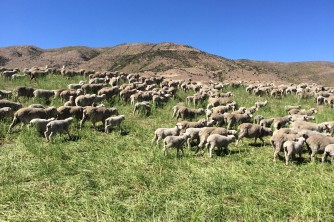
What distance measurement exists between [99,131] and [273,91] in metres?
18.9

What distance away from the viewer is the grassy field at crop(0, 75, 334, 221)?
7.43 m

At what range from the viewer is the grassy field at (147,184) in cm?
743

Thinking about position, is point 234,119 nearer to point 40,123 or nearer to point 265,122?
point 265,122

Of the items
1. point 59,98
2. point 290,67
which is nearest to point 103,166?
point 59,98

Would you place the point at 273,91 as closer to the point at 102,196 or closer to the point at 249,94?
the point at 249,94

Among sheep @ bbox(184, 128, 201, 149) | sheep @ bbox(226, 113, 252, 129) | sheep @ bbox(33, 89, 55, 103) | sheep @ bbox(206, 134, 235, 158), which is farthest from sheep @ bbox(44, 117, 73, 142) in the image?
sheep @ bbox(226, 113, 252, 129)

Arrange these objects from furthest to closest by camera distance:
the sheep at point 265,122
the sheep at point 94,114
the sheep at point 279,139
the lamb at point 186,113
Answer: the lamb at point 186,113, the sheep at point 265,122, the sheep at point 94,114, the sheep at point 279,139

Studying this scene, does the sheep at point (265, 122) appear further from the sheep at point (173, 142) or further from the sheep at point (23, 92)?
the sheep at point (23, 92)

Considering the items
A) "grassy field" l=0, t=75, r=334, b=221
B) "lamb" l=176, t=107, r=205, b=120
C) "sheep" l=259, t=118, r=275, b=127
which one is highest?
"lamb" l=176, t=107, r=205, b=120

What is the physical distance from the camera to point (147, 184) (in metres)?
9.01

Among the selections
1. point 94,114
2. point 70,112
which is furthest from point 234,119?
point 70,112

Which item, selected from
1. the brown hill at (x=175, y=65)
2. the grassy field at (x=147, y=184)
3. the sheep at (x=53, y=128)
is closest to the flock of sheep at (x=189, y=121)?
the sheep at (x=53, y=128)

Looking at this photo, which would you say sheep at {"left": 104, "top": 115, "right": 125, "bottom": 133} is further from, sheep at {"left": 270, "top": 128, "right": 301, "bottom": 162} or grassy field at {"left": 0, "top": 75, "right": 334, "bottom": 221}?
sheep at {"left": 270, "top": 128, "right": 301, "bottom": 162}

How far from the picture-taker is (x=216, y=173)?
9727 millimetres
